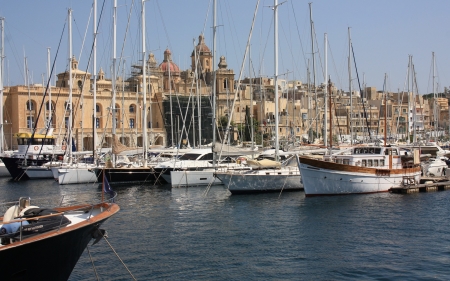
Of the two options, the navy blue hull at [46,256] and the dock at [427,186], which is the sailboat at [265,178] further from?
the navy blue hull at [46,256]

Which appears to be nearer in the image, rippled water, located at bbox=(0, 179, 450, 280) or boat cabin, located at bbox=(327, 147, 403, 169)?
rippled water, located at bbox=(0, 179, 450, 280)

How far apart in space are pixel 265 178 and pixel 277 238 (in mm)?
10919

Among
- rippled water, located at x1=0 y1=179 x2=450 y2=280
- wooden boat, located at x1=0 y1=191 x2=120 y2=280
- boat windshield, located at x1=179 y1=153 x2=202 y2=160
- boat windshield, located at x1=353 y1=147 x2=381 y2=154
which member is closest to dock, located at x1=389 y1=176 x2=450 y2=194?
rippled water, located at x1=0 y1=179 x2=450 y2=280

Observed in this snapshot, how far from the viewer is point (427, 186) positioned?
33250 millimetres

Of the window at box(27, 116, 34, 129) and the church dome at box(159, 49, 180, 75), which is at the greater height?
the church dome at box(159, 49, 180, 75)

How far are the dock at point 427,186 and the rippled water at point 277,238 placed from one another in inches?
38.1

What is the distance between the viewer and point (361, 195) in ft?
101

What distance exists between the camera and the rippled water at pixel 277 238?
1648 cm

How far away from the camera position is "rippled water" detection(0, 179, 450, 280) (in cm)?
1648

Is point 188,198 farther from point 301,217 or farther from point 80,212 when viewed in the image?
point 80,212

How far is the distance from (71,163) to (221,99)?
47102mm

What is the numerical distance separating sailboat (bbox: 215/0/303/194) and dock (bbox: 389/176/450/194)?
210 inches

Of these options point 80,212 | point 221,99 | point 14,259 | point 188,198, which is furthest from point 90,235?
point 221,99

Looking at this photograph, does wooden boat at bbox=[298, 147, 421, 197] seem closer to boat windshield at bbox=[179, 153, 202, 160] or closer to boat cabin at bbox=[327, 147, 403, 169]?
boat cabin at bbox=[327, 147, 403, 169]
